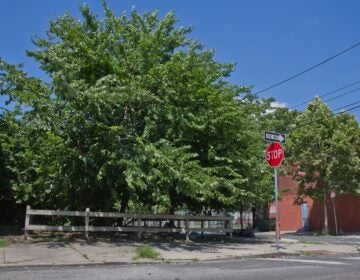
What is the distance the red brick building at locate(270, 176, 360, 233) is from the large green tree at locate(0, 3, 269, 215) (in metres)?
14.9

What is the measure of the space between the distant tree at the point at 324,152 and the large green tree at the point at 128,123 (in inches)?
525

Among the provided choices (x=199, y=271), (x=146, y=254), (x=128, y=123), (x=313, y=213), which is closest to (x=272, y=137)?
(x=128, y=123)

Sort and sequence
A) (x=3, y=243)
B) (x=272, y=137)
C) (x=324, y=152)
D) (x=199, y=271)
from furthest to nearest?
(x=324, y=152), (x=272, y=137), (x=3, y=243), (x=199, y=271)

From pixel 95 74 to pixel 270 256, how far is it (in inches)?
355

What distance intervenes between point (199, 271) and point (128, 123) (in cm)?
824

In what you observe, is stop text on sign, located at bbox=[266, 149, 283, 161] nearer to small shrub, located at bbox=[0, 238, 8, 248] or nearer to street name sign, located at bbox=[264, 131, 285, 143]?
street name sign, located at bbox=[264, 131, 285, 143]

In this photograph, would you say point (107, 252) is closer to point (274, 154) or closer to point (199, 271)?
point (199, 271)

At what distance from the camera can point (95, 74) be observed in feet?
58.1

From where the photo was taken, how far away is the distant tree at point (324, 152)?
3231 cm

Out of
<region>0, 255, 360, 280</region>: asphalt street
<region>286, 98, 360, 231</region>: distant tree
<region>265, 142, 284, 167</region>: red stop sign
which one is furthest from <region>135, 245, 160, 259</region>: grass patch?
<region>286, 98, 360, 231</region>: distant tree

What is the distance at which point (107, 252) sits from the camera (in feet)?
43.7

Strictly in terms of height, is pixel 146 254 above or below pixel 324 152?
below

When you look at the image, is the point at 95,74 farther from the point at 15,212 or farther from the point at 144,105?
the point at 15,212

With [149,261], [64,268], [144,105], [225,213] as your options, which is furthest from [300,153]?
[64,268]
